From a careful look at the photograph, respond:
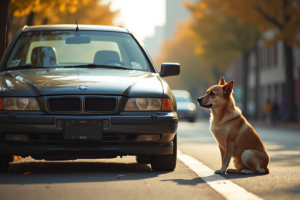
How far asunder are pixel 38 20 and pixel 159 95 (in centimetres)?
2166

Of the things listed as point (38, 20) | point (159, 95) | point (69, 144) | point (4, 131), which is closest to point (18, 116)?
point (4, 131)

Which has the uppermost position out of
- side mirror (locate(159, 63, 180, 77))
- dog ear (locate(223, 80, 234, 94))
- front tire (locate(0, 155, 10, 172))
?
side mirror (locate(159, 63, 180, 77))

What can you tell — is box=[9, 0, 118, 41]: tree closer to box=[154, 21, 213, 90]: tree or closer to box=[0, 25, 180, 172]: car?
box=[0, 25, 180, 172]: car

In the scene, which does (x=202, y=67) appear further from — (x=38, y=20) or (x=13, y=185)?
(x=13, y=185)

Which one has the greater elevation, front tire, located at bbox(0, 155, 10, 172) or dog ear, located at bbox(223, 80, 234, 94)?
dog ear, located at bbox(223, 80, 234, 94)

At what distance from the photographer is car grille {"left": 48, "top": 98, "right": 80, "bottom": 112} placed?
21.3 ft

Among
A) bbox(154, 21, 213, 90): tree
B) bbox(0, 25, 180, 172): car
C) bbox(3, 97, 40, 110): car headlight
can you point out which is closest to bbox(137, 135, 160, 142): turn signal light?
bbox(0, 25, 180, 172): car

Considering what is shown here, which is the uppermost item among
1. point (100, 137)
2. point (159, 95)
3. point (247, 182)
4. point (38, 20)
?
point (38, 20)

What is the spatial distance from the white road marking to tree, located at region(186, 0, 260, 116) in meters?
29.8

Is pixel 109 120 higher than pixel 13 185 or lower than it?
higher

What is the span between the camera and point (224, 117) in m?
6.93

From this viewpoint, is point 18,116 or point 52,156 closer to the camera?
point 18,116

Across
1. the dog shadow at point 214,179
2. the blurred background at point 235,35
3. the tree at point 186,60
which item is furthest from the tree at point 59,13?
the tree at point 186,60

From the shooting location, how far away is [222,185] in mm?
5746
